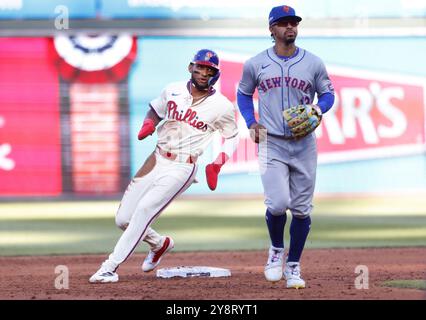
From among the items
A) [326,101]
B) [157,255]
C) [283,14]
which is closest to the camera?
[283,14]

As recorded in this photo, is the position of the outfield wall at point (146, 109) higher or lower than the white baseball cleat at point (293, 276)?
higher

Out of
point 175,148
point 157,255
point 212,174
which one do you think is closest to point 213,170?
point 212,174

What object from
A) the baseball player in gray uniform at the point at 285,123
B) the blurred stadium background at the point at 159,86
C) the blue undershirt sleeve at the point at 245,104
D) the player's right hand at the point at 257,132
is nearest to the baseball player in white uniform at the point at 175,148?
the blue undershirt sleeve at the point at 245,104

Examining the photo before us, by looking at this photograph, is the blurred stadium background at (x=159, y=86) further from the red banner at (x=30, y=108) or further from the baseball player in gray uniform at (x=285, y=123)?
the baseball player in gray uniform at (x=285, y=123)

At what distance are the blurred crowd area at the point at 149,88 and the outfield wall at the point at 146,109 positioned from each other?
18 millimetres

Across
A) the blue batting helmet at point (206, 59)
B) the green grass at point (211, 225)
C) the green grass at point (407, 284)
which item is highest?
the blue batting helmet at point (206, 59)

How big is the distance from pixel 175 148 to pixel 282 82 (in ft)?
3.11

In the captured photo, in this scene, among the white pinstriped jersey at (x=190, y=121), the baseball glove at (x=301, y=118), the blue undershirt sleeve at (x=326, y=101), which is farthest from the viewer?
the white pinstriped jersey at (x=190, y=121)

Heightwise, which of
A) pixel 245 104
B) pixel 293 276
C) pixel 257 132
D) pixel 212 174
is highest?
pixel 245 104

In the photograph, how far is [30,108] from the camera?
17484 millimetres

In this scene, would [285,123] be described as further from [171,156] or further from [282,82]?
[171,156]

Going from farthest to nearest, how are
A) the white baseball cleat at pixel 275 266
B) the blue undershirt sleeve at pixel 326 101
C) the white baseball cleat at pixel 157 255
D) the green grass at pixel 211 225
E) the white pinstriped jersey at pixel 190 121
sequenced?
the green grass at pixel 211 225, the white baseball cleat at pixel 157 255, the white pinstriped jersey at pixel 190 121, the white baseball cleat at pixel 275 266, the blue undershirt sleeve at pixel 326 101

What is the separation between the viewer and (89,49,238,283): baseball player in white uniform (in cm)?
676

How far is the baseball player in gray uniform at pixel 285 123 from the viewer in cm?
639
